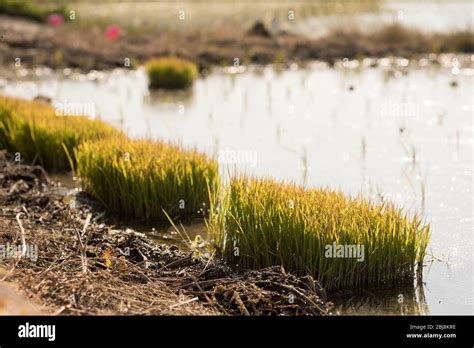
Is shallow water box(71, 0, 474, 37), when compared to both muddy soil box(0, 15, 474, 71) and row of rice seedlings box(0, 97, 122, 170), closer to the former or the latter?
muddy soil box(0, 15, 474, 71)

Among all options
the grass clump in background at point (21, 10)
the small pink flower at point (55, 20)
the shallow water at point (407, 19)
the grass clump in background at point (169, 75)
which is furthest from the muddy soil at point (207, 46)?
the grass clump in background at point (169, 75)

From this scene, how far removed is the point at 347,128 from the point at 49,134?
455cm

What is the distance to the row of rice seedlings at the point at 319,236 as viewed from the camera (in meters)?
6.52

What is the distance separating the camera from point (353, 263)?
6.57 meters

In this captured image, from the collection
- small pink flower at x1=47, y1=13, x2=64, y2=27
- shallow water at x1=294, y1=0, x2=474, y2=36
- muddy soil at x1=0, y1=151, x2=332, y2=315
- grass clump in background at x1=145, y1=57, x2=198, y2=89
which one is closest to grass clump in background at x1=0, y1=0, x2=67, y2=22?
small pink flower at x1=47, y1=13, x2=64, y2=27

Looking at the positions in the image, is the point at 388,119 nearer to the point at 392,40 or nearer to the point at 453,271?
the point at 453,271

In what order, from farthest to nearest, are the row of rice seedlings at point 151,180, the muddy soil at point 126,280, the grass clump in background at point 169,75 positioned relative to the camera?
the grass clump in background at point 169,75
the row of rice seedlings at point 151,180
the muddy soil at point 126,280

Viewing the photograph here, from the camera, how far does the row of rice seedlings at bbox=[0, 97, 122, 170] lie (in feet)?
35.4

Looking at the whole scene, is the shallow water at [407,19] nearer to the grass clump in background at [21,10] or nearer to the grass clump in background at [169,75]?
the grass clump in background at [21,10]

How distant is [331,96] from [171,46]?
23.4ft

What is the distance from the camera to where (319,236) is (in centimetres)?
647

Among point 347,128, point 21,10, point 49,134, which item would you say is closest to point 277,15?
point 21,10

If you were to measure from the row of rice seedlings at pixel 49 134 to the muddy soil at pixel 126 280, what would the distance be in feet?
10.3
